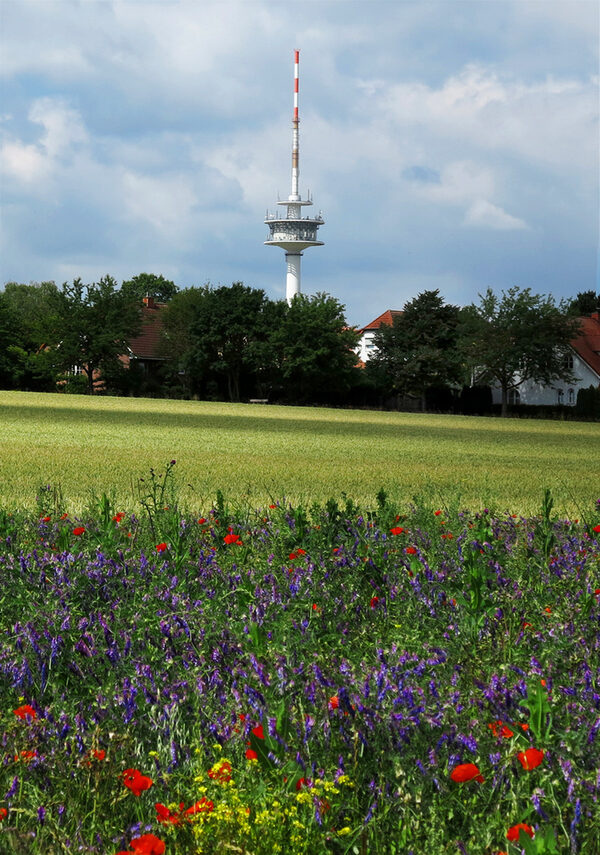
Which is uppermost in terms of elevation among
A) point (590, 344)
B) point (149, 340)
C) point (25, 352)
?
point (590, 344)

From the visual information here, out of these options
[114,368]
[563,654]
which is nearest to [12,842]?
[563,654]

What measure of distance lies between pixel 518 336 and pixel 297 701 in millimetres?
64742

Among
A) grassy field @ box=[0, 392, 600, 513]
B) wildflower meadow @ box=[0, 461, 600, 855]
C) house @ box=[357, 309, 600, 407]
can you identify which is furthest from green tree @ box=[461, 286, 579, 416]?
wildflower meadow @ box=[0, 461, 600, 855]

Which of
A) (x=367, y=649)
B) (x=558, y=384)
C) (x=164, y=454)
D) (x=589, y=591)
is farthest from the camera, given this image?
(x=558, y=384)

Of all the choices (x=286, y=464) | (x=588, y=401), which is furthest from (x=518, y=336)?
(x=286, y=464)

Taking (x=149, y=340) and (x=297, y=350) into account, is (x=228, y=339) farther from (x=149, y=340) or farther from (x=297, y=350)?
(x=149, y=340)

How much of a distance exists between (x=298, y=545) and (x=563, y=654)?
8.95 ft

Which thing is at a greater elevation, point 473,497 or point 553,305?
point 553,305

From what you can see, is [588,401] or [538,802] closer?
[538,802]

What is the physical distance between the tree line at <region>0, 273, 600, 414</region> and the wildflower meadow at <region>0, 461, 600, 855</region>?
202 ft

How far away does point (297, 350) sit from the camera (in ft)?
233

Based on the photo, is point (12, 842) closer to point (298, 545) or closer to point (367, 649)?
point (367, 649)

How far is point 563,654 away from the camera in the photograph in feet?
13.3

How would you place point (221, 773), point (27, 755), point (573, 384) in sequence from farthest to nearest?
point (573, 384)
point (27, 755)
point (221, 773)
